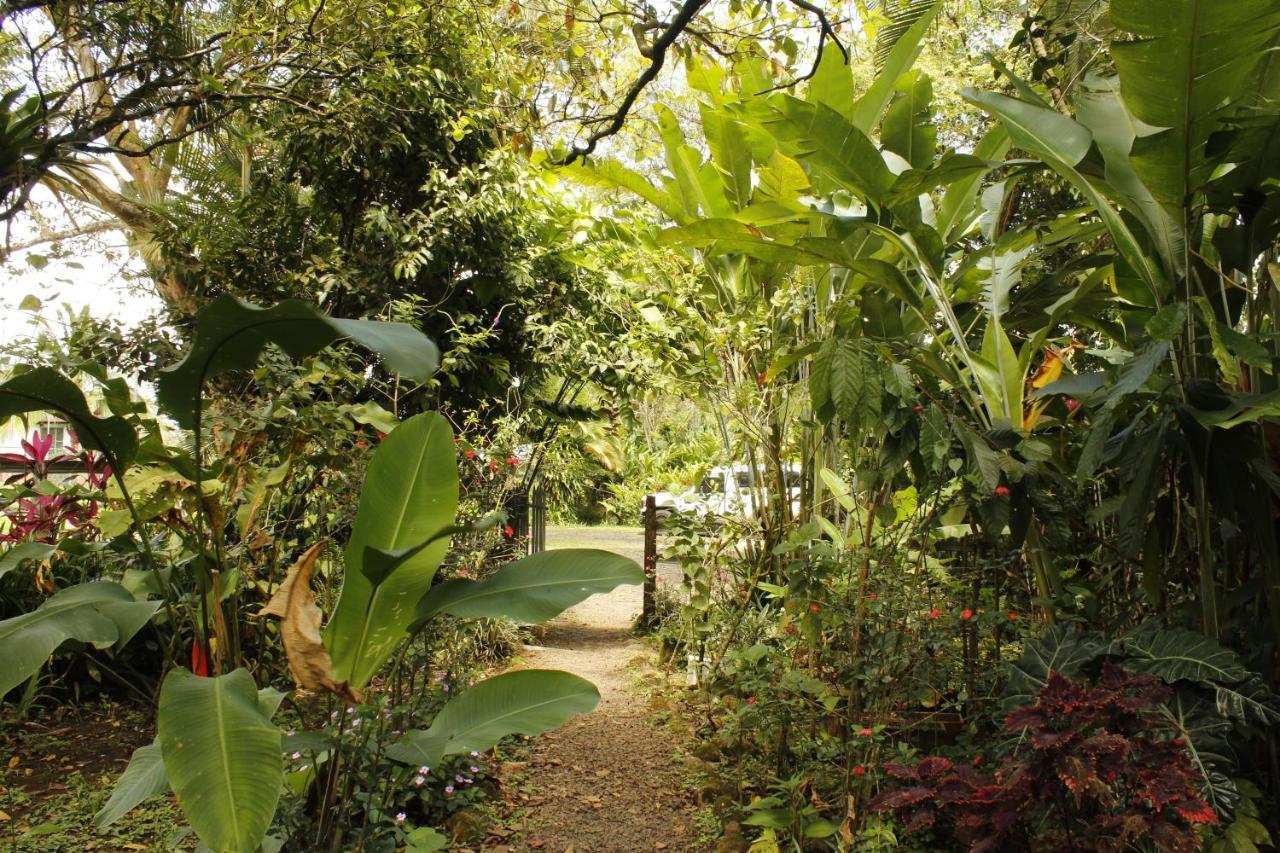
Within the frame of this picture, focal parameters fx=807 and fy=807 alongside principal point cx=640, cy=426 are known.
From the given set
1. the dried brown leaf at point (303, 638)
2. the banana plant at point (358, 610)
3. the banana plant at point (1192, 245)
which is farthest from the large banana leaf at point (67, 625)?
the banana plant at point (1192, 245)

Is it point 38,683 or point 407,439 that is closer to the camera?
point 407,439

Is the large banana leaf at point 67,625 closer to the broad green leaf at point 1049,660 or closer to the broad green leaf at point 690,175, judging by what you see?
the broad green leaf at point 1049,660

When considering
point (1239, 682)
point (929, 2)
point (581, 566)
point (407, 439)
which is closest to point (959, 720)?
point (1239, 682)

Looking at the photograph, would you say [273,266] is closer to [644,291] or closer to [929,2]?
[644,291]

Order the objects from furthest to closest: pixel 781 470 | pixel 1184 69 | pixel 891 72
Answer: pixel 781 470 → pixel 891 72 → pixel 1184 69

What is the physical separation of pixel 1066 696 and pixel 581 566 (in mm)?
1131

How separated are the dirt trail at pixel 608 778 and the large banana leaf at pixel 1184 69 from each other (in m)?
2.73

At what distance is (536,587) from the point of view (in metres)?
1.96

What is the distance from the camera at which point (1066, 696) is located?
1758mm

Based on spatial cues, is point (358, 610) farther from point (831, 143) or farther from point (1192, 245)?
point (1192, 245)

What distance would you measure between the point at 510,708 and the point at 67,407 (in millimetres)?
1169

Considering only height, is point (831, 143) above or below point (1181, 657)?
above

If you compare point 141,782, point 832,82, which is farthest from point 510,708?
point 832,82

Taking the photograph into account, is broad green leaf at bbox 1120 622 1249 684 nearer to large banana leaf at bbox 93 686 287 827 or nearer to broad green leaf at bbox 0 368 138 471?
large banana leaf at bbox 93 686 287 827
